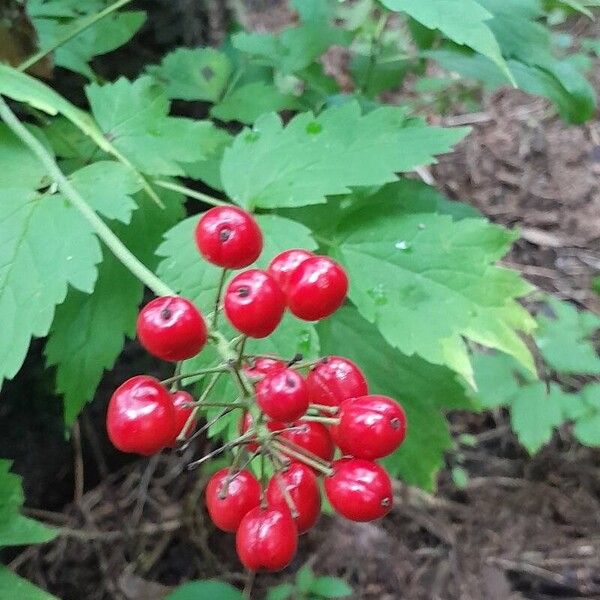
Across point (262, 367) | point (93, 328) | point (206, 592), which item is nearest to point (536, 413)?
point (206, 592)

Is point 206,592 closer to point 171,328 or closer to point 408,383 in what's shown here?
point 408,383

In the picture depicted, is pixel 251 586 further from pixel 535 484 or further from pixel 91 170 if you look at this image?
pixel 91 170


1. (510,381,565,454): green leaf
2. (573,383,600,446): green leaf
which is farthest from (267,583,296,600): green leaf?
(573,383,600,446): green leaf

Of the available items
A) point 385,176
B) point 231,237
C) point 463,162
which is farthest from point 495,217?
point 231,237

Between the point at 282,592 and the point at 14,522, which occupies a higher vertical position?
the point at 14,522

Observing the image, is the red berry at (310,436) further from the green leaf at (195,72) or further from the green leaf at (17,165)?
the green leaf at (195,72)

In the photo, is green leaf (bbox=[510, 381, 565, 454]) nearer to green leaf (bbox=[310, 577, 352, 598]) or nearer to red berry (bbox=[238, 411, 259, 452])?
green leaf (bbox=[310, 577, 352, 598])
